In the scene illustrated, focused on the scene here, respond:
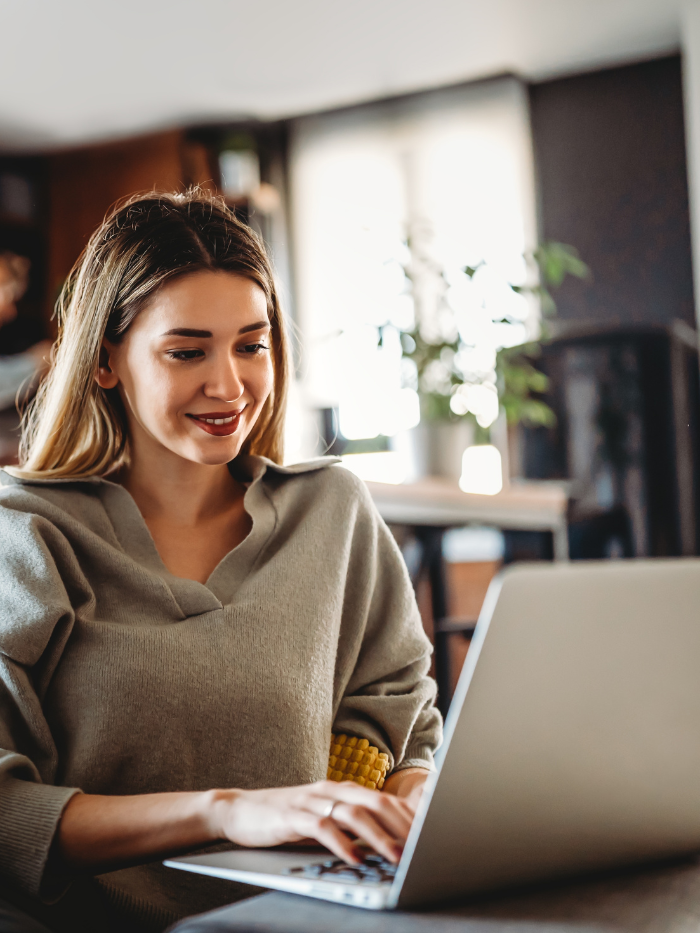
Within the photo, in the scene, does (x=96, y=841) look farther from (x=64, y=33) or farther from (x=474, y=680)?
(x=64, y=33)

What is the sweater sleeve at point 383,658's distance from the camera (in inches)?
44.1

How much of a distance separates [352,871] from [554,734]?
170 mm

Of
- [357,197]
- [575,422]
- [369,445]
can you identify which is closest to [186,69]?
[357,197]

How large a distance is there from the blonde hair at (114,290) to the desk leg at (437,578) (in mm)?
1350

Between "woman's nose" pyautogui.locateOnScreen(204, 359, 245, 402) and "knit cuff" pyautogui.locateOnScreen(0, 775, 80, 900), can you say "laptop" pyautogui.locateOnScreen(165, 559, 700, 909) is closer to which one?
"knit cuff" pyautogui.locateOnScreen(0, 775, 80, 900)

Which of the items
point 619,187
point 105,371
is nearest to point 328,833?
point 105,371

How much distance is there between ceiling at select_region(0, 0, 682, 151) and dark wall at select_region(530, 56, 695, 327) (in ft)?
0.46

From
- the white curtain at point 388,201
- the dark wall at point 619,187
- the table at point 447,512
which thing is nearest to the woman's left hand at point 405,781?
the table at point 447,512

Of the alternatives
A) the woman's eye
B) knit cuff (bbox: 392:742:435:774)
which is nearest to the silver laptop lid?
knit cuff (bbox: 392:742:435:774)

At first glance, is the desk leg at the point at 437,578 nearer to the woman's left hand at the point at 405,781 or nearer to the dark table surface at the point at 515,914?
the woman's left hand at the point at 405,781

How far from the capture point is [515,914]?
562mm

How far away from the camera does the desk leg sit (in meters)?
2.50

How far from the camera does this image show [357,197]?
497 centimetres

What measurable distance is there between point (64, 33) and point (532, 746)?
13.5 ft
